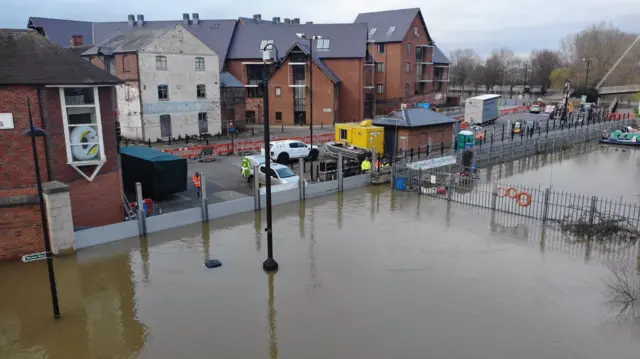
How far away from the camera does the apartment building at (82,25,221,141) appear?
125 feet

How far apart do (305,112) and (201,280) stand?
125 feet

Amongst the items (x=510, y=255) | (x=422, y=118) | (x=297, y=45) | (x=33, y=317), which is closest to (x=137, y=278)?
(x=33, y=317)

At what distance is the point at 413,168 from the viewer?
2423 cm

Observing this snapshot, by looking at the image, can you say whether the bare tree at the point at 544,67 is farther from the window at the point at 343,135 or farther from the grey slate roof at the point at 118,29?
the window at the point at 343,135

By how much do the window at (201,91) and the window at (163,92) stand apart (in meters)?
2.78

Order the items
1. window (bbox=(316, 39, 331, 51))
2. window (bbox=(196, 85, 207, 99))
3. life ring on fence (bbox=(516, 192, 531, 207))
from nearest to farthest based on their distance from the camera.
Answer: life ring on fence (bbox=(516, 192, 531, 207)) < window (bbox=(196, 85, 207, 99)) < window (bbox=(316, 39, 331, 51))

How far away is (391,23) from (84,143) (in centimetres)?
5035

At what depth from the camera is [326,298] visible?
40.2ft

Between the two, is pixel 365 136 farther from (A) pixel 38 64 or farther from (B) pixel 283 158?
(A) pixel 38 64

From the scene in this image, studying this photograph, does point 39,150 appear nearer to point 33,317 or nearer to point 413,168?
point 33,317

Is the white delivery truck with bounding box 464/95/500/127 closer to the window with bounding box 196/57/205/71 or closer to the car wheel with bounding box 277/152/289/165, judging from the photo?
the car wheel with bounding box 277/152/289/165

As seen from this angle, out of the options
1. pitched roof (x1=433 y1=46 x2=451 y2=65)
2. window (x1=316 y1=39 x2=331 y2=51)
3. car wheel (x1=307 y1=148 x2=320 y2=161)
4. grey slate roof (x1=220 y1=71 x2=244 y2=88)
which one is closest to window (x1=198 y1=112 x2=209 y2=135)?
grey slate roof (x1=220 y1=71 x2=244 y2=88)

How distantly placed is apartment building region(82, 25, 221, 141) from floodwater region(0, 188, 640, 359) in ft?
78.2

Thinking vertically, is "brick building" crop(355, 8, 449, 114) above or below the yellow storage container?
above
